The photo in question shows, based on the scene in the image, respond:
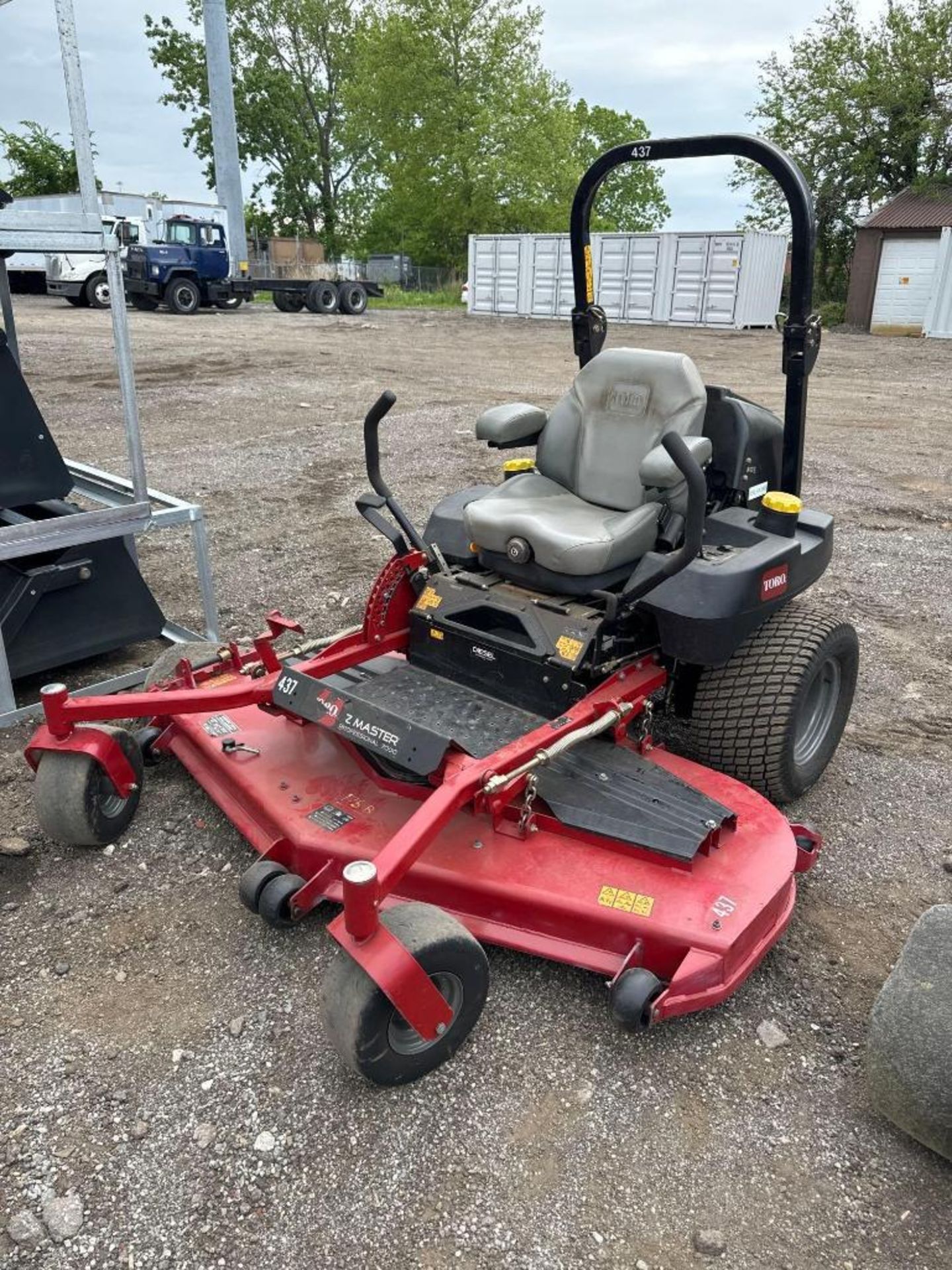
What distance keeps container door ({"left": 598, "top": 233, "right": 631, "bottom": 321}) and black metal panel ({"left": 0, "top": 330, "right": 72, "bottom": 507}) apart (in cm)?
2050

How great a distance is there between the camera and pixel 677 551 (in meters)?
2.92

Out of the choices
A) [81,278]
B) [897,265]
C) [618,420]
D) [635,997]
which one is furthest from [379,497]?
[897,265]

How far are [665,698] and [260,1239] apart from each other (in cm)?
206

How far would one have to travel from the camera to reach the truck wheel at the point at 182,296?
69.4 ft

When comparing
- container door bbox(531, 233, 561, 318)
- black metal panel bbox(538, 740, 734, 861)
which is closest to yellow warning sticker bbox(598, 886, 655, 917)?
black metal panel bbox(538, 740, 734, 861)

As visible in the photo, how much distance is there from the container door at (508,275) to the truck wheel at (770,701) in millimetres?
23464

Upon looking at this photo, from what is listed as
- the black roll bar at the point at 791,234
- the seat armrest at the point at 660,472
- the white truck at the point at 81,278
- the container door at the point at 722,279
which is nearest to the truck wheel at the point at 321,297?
the white truck at the point at 81,278

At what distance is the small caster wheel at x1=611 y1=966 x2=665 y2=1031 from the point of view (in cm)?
223

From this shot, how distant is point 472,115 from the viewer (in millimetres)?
35562

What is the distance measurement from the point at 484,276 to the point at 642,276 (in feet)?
15.8

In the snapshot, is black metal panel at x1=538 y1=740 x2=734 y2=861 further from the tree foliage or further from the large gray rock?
the tree foliage

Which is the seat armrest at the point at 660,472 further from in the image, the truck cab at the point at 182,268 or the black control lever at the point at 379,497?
the truck cab at the point at 182,268

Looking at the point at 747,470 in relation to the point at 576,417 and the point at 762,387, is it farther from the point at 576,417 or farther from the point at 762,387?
the point at 762,387

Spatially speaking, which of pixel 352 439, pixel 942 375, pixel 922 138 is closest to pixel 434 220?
pixel 922 138
